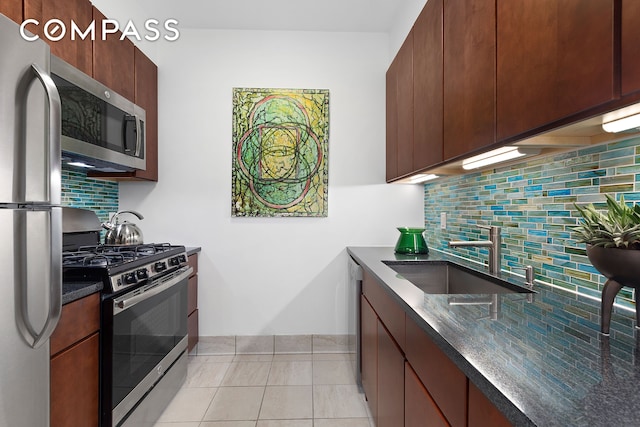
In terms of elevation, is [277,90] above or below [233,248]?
above

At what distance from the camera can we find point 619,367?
2.19 ft

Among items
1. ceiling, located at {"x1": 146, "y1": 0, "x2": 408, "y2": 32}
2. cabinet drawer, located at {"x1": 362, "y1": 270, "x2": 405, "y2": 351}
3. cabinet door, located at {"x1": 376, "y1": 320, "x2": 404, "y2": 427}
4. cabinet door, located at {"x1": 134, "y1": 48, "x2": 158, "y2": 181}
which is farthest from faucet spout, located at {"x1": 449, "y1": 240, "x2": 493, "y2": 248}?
cabinet door, located at {"x1": 134, "y1": 48, "x2": 158, "y2": 181}

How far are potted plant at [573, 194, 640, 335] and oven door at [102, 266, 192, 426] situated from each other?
5.75ft

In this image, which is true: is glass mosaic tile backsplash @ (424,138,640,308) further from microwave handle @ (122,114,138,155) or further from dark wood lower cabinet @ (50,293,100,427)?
microwave handle @ (122,114,138,155)

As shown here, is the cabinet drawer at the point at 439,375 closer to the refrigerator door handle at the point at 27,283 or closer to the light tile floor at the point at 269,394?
the light tile floor at the point at 269,394

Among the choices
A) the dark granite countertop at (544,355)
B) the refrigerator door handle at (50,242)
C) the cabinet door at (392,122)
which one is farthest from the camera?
the cabinet door at (392,122)

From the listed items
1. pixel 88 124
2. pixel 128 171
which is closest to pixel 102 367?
pixel 88 124

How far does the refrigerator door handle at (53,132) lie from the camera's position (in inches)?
42.9

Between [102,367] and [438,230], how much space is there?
2.23 meters

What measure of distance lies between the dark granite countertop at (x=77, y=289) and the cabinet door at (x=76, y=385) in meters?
0.19

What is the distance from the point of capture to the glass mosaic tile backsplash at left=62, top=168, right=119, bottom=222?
228 cm

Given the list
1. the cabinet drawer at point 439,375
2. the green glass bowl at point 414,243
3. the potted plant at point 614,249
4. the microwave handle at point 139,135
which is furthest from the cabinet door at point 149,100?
the potted plant at point 614,249

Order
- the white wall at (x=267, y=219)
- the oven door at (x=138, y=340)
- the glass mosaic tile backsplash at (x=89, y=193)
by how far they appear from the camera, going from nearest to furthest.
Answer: the oven door at (x=138, y=340)
the glass mosaic tile backsplash at (x=89, y=193)
the white wall at (x=267, y=219)

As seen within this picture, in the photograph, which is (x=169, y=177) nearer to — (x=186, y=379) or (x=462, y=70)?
(x=186, y=379)
